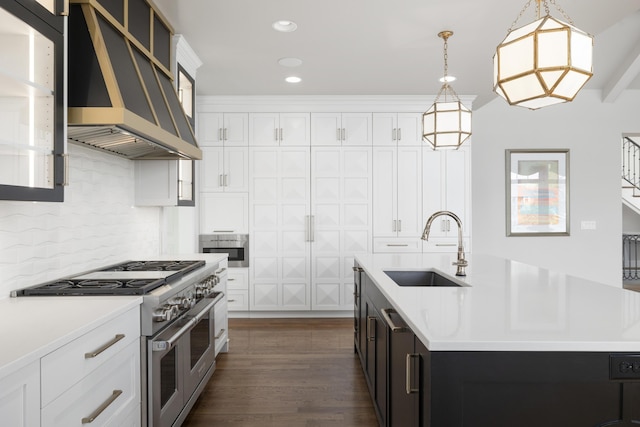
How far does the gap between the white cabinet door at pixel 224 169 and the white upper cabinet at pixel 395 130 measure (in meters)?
1.54

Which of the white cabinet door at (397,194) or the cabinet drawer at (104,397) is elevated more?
the white cabinet door at (397,194)

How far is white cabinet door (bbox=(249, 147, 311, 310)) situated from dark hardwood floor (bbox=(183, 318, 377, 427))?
672 millimetres

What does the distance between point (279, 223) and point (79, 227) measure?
265 cm

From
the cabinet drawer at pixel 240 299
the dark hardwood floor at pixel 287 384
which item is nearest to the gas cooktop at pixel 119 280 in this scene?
the dark hardwood floor at pixel 287 384

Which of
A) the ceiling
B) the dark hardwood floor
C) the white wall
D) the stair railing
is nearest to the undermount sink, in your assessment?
the dark hardwood floor

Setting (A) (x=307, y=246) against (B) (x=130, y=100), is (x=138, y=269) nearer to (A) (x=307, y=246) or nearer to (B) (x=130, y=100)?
(B) (x=130, y=100)

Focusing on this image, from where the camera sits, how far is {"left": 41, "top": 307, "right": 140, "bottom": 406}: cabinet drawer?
4.35ft

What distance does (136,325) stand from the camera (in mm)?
1927

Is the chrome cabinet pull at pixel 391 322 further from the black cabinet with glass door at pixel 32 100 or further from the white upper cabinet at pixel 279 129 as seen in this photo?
the white upper cabinet at pixel 279 129

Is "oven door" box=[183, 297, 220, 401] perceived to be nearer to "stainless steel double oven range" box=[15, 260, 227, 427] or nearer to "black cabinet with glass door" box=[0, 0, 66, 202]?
"stainless steel double oven range" box=[15, 260, 227, 427]

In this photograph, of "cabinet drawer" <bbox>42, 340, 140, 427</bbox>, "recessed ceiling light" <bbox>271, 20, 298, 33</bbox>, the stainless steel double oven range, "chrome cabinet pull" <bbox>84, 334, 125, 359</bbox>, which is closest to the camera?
"cabinet drawer" <bbox>42, 340, 140, 427</bbox>

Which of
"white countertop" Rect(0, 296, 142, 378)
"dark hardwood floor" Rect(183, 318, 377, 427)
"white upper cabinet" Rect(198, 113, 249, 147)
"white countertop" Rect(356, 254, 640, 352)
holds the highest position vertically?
"white upper cabinet" Rect(198, 113, 249, 147)

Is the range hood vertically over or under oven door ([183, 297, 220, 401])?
over

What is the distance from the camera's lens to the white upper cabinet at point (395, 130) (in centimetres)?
505
